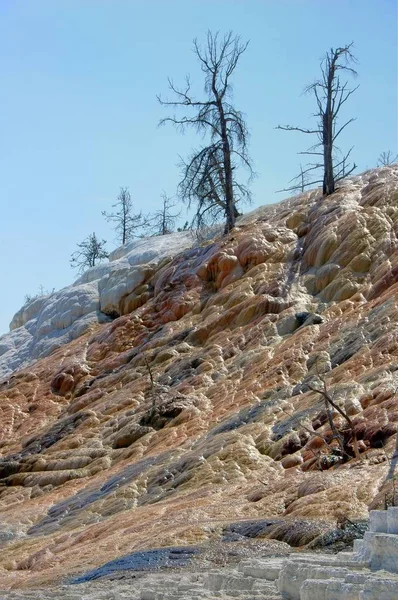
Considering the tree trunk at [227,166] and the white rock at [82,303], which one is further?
the tree trunk at [227,166]

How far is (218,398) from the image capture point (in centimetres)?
2481

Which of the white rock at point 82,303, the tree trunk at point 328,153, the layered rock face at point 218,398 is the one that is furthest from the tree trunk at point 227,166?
the tree trunk at point 328,153

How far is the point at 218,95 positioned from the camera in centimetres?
3981

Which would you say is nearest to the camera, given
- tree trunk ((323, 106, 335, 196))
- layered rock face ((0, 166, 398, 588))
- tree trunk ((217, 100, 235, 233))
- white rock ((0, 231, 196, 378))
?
layered rock face ((0, 166, 398, 588))

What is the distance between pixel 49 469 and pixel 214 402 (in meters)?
4.46

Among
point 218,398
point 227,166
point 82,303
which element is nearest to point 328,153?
point 227,166

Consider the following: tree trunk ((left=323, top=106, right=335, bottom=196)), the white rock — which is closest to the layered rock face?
the white rock

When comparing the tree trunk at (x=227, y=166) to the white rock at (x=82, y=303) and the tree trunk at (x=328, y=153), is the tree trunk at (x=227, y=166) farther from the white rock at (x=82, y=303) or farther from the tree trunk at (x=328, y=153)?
the tree trunk at (x=328, y=153)

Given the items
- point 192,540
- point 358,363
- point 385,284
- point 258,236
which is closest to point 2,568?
point 192,540

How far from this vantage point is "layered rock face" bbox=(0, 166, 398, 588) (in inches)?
607

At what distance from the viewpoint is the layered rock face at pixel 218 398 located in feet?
50.6

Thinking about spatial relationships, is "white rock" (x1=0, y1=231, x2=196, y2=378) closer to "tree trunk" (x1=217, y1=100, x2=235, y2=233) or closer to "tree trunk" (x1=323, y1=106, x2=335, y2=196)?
"tree trunk" (x1=217, y1=100, x2=235, y2=233)

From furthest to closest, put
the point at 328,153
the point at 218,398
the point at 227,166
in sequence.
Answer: the point at 227,166 < the point at 328,153 < the point at 218,398

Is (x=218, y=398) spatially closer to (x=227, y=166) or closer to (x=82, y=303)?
(x=82, y=303)
